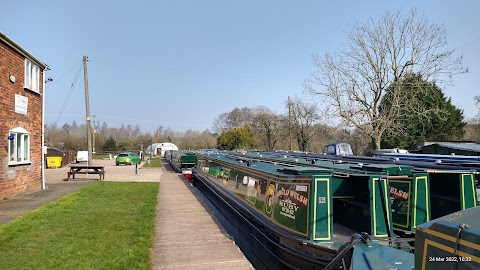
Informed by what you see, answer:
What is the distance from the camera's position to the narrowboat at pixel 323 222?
3941mm

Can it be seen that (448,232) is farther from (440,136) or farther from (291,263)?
(440,136)

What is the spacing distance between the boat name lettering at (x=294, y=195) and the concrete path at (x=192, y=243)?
45.7 inches

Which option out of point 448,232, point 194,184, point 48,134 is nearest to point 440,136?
point 194,184

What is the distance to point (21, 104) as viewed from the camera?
38.9ft

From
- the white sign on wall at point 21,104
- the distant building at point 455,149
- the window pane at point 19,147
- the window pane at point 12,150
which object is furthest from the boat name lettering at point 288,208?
the distant building at point 455,149

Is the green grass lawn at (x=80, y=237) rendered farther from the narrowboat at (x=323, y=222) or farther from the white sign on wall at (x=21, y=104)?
the white sign on wall at (x=21, y=104)

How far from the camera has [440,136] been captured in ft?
105

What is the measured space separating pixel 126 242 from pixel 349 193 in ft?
12.8

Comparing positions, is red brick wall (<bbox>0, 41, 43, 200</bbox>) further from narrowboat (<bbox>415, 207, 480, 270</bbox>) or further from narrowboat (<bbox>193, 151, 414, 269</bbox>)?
narrowboat (<bbox>415, 207, 480, 270</bbox>)

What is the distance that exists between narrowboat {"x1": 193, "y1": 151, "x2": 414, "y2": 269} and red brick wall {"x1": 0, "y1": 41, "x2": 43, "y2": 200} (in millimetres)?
7937

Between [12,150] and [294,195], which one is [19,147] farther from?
[294,195]

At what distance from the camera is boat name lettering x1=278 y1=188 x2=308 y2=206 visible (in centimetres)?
514

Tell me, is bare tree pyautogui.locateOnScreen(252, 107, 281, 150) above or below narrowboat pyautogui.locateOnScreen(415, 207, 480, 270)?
above

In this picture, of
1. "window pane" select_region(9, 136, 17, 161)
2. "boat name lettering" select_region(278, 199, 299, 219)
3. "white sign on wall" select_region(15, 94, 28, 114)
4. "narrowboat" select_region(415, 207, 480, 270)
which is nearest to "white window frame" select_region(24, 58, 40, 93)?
"white sign on wall" select_region(15, 94, 28, 114)
